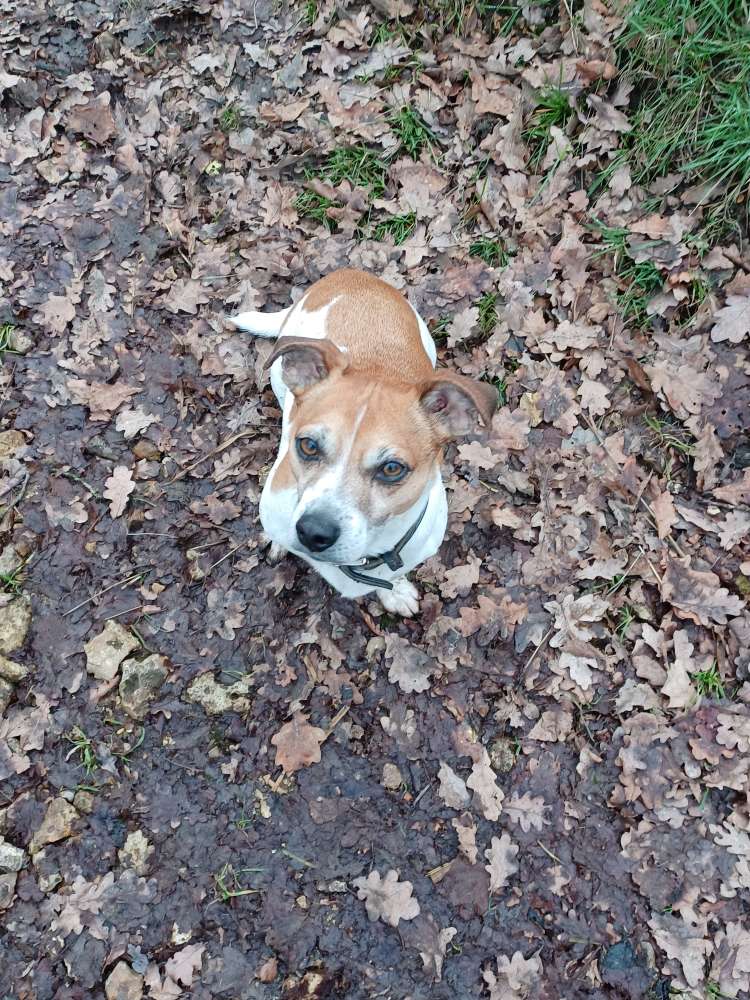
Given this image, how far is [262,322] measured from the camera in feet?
16.3

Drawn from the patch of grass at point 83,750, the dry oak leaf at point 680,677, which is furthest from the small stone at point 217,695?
the dry oak leaf at point 680,677

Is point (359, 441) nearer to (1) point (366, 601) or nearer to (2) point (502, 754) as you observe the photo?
(1) point (366, 601)

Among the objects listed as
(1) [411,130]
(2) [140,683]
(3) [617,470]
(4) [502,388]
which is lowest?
(2) [140,683]

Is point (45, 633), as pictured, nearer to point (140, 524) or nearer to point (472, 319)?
point (140, 524)

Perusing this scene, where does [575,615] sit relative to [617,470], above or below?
below

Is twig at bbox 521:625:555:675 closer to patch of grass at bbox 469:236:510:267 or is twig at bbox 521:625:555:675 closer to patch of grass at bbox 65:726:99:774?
patch of grass at bbox 65:726:99:774

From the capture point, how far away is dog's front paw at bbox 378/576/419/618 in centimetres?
445

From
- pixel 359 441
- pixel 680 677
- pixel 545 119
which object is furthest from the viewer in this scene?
pixel 545 119

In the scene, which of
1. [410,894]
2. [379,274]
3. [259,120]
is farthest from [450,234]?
[410,894]

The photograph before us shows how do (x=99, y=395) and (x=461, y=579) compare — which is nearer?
(x=461, y=579)

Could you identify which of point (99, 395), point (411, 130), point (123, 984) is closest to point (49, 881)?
point (123, 984)

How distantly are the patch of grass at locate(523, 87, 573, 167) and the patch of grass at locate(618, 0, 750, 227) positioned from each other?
0.53m

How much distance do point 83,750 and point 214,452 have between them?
2.17 meters

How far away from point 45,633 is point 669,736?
4065 millimetres
